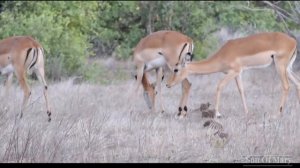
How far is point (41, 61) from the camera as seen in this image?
1052cm

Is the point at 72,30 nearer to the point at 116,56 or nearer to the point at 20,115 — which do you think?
the point at 116,56

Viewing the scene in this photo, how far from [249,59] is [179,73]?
3.77 ft

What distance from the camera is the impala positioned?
11125 millimetres

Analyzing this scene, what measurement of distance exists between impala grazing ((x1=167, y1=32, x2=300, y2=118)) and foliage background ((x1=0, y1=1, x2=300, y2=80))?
4076 mm

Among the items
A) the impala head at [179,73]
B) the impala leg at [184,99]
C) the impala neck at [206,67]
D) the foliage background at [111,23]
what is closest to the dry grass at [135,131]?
the impala leg at [184,99]

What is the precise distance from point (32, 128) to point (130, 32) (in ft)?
38.6

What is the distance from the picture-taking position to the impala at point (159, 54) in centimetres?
1112

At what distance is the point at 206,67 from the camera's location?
1067 cm

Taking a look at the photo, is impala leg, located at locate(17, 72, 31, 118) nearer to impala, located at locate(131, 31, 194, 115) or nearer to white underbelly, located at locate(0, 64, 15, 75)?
white underbelly, located at locate(0, 64, 15, 75)

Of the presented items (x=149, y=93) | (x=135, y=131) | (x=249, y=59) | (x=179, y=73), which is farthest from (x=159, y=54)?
(x=135, y=131)

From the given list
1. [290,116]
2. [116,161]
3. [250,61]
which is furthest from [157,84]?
[116,161]

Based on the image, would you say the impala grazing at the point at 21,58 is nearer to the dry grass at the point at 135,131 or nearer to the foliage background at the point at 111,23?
the dry grass at the point at 135,131

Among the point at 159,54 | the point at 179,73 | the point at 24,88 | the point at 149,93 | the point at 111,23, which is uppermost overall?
the point at 159,54

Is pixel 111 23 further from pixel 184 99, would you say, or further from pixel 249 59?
pixel 249 59
